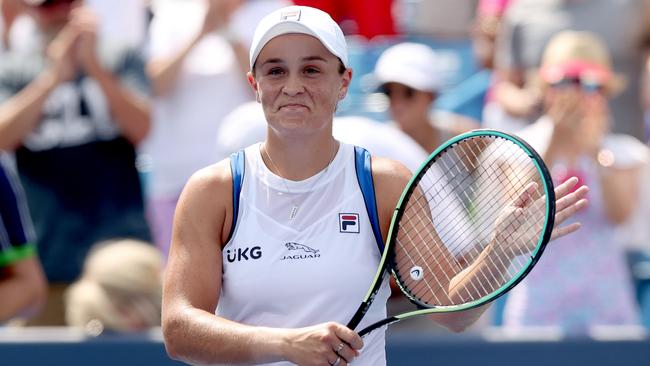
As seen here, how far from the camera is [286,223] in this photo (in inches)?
123

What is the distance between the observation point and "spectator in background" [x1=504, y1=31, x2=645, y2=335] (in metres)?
5.55

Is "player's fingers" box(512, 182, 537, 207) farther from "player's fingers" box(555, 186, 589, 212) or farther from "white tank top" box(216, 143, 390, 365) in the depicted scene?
"white tank top" box(216, 143, 390, 365)

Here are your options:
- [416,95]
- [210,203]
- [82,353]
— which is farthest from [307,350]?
[416,95]

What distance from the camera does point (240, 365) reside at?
3.03 metres

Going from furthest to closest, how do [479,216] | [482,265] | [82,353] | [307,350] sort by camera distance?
[82,353] → [479,216] → [482,265] → [307,350]

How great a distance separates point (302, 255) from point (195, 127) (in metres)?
3.13

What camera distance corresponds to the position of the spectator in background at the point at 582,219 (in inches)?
219

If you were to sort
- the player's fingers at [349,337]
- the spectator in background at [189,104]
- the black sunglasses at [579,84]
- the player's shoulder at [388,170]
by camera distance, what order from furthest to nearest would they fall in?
the spectator in background at [189,104] → the black sunglasses at [579,84] → the player's shoulder at [388,170] → the player's fingers at [349,337]

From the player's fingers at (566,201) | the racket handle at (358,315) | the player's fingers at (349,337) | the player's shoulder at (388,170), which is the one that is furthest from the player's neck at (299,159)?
the player's fingers at (566,201)

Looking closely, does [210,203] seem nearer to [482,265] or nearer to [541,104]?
[482,265]

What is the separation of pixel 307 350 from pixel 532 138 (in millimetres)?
2957

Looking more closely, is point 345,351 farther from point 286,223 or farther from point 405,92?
point 405,92

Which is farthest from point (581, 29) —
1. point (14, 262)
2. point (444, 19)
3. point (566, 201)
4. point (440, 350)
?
point (566, 201)

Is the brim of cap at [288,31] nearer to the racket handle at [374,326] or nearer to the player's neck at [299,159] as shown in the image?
the player's neck at [299,159]
